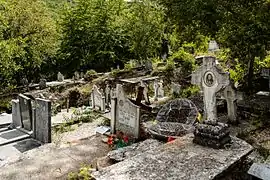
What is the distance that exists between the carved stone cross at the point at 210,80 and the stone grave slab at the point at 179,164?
247 centimetres

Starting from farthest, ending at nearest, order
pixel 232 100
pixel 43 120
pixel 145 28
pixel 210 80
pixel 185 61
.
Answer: pixel 145 28
pixel 185 61
pixel 43 120
pixel 232 100
pixel 210 80

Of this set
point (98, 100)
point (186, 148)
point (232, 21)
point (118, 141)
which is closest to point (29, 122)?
point (98, 100)

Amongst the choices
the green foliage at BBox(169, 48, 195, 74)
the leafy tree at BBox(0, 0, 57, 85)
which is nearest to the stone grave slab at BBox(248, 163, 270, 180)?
the green foliage at BBox(169, 48, 195, 74)

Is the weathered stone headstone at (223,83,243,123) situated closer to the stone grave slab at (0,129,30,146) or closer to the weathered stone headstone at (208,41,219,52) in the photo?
the stone grave slab at (0,129,30,146)

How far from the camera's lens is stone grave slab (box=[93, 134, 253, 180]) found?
200 inches

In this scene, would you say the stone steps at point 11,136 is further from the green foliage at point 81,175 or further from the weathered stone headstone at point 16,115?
the green foliage at point 81,175

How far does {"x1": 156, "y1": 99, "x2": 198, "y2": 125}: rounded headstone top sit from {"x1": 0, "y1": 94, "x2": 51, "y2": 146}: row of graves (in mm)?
3384

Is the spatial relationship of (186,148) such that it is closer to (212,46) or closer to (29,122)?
(29,122)

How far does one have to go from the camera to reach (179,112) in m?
8.88

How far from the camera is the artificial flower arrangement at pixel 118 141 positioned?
886cm

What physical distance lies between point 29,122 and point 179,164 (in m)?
7.43

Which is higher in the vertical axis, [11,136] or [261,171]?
A: [261,171]

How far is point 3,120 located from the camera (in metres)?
13.6

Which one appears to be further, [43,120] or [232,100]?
[43,120]
